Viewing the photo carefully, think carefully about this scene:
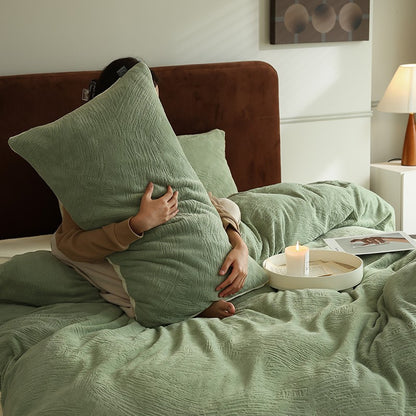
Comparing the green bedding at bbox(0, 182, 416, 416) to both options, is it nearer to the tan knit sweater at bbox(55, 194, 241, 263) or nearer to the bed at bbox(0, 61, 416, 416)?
the bed at bbox(0, 61, 416, 416)

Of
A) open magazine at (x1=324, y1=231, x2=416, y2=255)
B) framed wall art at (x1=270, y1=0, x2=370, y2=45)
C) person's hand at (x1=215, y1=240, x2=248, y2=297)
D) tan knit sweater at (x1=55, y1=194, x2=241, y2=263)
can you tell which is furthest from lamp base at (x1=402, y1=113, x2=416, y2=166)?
person's hand at (x1=215, y1=240, x2=248, y2=297)

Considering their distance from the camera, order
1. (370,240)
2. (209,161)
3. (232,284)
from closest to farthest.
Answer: (232,284) → (370,240) → (209,161)

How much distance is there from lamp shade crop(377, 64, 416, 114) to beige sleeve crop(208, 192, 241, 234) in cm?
151

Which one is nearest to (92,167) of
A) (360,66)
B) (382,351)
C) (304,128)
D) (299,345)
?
(299,345)

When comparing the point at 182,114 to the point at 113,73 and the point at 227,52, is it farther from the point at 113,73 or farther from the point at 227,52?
the point at 113,73

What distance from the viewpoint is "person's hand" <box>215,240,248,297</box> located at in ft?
6.53

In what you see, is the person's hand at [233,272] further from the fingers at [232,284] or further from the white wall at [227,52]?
the white wall at [227,52]

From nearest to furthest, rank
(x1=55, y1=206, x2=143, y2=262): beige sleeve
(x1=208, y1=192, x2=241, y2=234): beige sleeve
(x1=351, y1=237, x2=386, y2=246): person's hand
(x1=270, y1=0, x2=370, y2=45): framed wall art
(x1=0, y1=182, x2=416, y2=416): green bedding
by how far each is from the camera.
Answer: (x1=0, y1=182, x2=416, y2=416): green bedding
(x1=55, y1=206, x2=143, y2=262): beige sleeve
(x1=208, y1=192, x2=241, y2=234): beige sleeve
(x1=351, y1=237, x2=386, y2=246): person's hand
(x1=270, y1=0, x2=370, y2=45): framed wall art

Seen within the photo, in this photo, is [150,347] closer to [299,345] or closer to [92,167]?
[299,345]

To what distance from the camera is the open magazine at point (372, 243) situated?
2.34 m

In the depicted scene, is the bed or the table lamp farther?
the table lamp

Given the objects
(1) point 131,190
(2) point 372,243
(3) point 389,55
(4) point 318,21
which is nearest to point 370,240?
(2) point 372,243

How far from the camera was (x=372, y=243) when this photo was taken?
2404 millimetres

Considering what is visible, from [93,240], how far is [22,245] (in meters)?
0.92
